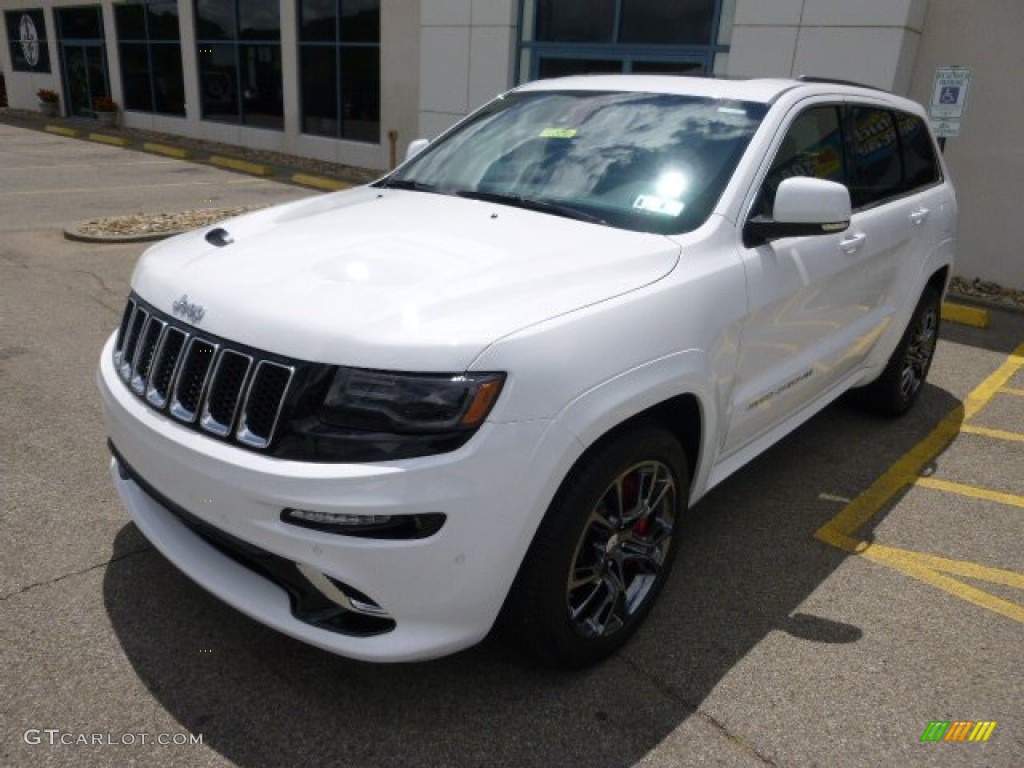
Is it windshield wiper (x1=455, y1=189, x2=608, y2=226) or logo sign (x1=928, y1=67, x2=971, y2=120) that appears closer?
windshield wiper (x1=455, y1=189, x2=608, y2=226)

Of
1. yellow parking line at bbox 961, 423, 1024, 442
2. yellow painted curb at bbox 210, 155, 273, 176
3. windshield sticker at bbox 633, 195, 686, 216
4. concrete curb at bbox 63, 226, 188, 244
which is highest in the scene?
windshield sticker at bbox 633, 195, 686, 216

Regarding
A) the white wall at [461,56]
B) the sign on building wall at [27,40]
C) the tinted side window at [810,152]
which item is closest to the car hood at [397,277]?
the tinted side window at [810,152]

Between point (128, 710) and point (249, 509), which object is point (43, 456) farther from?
point (249, 509)

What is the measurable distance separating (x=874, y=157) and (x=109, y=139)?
19575mm

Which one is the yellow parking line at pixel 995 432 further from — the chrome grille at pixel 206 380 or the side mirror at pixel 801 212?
the chrome grille at pixel 206 380

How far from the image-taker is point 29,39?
2617 cm

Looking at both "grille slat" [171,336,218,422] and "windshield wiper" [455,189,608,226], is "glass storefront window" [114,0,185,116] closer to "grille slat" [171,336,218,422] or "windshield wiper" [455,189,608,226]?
"windshield wiper" [455,189,608,226]

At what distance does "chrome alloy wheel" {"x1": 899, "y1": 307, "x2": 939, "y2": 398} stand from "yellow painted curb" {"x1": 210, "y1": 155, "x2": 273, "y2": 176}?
1276 cm

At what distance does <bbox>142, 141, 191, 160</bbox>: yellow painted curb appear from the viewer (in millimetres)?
17406

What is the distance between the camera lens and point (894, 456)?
4.64 metres

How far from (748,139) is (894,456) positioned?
2.30 metres

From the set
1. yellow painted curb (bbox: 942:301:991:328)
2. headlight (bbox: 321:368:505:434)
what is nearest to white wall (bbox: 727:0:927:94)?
Answer: yellow painted curb (bbox: 942:301:991:328)

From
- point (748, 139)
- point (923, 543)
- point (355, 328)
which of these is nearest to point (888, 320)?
point (923, 543)

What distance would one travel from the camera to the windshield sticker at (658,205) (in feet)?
9.93
